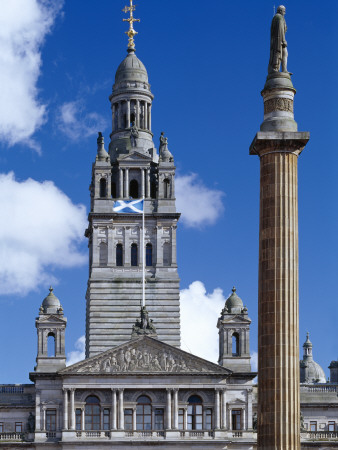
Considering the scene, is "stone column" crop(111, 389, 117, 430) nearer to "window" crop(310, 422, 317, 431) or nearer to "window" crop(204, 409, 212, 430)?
"window" crop(204, 409, 212, 430)

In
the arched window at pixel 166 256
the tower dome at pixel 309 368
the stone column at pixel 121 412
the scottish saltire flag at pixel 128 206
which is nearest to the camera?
the stone column at pixel 121 412

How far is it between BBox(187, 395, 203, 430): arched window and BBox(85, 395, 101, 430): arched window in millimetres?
7535

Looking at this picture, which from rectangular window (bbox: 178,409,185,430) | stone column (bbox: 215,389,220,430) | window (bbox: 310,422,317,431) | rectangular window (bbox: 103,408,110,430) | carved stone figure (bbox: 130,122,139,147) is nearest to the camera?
A: rectangular window (bbox: 103,408,110,430)

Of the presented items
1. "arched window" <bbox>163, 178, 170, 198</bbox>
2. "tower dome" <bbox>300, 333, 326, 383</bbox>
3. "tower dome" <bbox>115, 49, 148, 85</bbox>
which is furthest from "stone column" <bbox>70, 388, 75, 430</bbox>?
"tower dome" <bbox>300, 333, 326, 383</bbox>

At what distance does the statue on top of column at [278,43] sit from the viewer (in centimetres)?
5828

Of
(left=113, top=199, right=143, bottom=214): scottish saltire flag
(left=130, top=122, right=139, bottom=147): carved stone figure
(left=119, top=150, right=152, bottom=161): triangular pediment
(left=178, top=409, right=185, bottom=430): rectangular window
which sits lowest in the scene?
(left=178, top=409, right=185, bottom=430): rectangular window

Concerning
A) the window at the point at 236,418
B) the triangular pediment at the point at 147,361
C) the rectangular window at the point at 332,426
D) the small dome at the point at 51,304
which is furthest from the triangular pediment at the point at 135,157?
the rectangular window at the point at 332,426

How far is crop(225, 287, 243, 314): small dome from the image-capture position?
410 feet

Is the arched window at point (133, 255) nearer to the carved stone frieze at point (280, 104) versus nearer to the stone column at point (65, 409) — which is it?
the stone column at point (65, 409)

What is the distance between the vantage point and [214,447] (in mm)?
119250

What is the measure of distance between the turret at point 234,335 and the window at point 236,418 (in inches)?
142

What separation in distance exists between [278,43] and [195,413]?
66.6 metres

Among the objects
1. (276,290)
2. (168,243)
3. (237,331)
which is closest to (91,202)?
(168,243)

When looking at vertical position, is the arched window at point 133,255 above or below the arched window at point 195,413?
above
